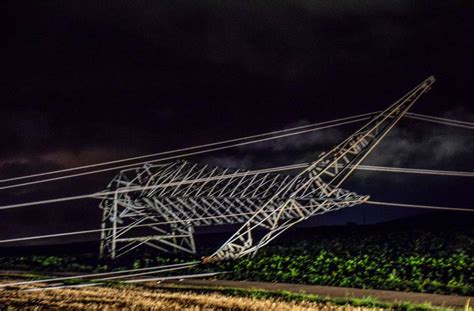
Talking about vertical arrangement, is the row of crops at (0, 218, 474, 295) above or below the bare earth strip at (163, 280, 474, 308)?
above

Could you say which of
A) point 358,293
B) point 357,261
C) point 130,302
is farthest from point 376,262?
point 130,302

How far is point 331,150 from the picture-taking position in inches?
1147

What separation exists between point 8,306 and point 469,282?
1650 centimetres

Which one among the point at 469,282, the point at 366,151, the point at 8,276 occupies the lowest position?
the point at 469,282

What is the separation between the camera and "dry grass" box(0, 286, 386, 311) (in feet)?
50.6

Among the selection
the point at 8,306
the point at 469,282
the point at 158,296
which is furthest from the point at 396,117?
the point at 8,306

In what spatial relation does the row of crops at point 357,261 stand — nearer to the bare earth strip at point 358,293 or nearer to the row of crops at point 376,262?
the row of crops at point 376,262

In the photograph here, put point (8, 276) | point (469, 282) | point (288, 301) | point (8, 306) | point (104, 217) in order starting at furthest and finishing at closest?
point (104, 217), point (8, 276), point (469, 282), point (288, 301), point (8, 306)

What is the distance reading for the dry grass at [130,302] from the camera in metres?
15.4

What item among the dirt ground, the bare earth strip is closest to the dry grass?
the dirt ground

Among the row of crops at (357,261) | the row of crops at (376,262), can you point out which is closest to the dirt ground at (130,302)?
the row of crops at (376,262)

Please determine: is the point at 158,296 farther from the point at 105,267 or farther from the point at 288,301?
the point at 105,267

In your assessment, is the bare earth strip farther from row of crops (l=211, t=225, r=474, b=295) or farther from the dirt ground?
the dirt ground

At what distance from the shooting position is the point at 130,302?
1680cm
